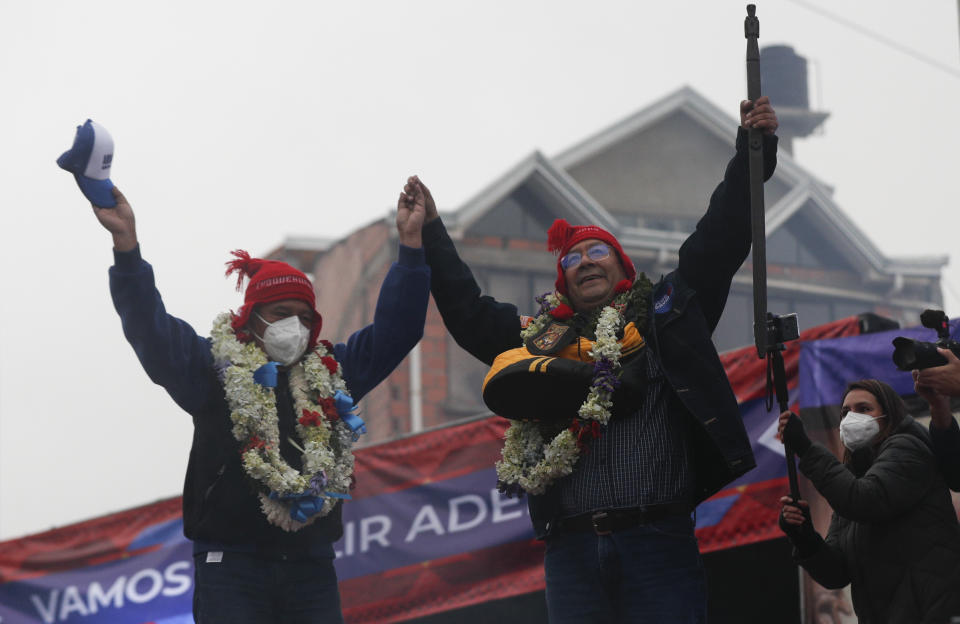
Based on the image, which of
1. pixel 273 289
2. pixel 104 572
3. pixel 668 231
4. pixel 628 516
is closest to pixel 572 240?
pixel 628 516

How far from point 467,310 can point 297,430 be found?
29.5 inches

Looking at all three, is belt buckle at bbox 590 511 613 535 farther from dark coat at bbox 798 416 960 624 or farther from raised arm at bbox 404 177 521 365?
dark coat at bbox 798 416 960 624

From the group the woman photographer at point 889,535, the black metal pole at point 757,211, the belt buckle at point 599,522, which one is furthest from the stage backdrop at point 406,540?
the belt buckle at point 599,522

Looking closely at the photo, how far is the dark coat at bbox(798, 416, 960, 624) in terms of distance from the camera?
4.01 metres

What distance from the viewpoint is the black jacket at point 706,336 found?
11.2 ft

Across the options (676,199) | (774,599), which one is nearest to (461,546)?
(774,599)

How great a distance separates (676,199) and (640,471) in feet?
59.8

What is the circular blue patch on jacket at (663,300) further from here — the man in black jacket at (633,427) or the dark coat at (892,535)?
the dark coat at (892,535)

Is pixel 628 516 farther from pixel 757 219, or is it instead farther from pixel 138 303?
pixel 138 303

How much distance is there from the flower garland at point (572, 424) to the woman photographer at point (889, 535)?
0.75 meters

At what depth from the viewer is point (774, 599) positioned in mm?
6117

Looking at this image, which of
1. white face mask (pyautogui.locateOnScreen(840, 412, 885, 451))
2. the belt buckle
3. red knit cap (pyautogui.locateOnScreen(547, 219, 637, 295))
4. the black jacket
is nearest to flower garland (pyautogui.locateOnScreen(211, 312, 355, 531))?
the black jacket

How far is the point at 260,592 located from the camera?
153 inches

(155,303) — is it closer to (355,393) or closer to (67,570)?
(355,393)
